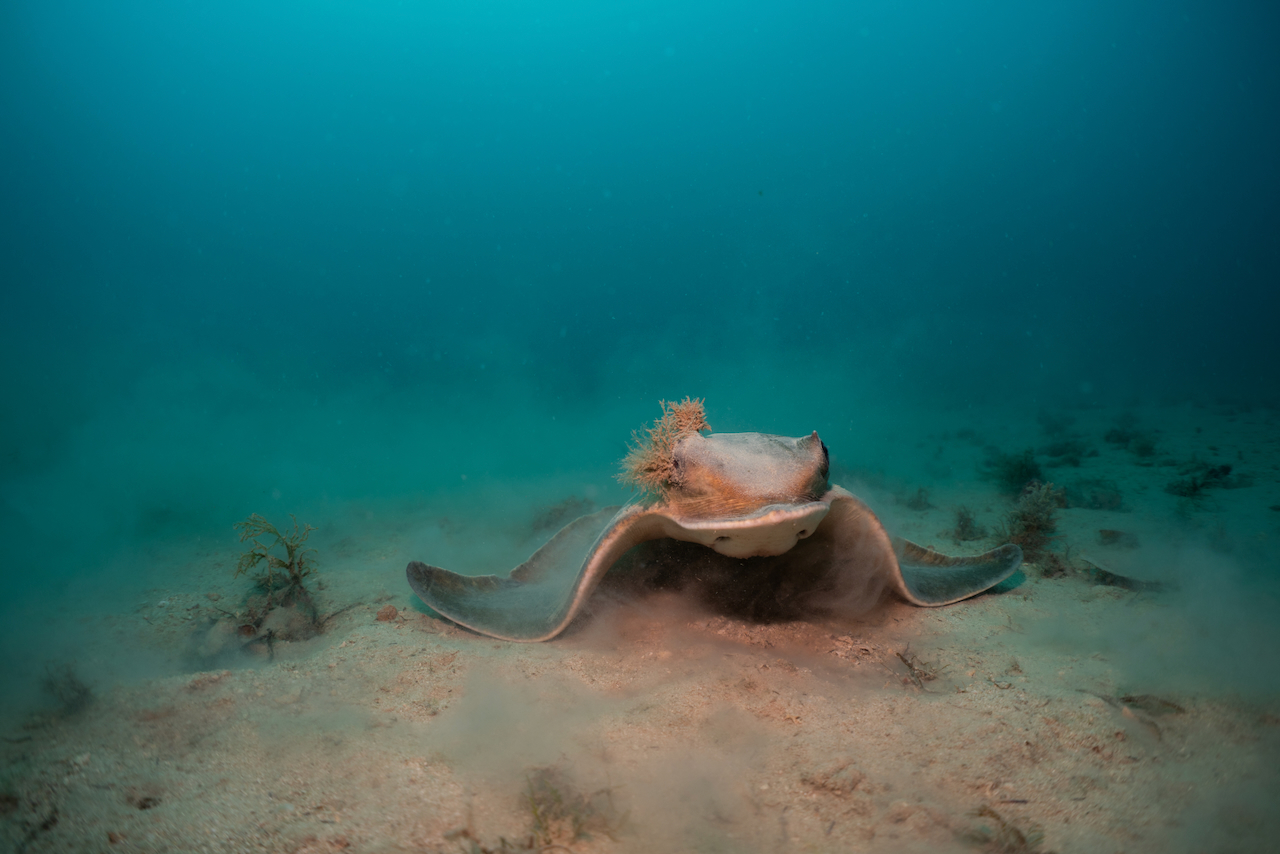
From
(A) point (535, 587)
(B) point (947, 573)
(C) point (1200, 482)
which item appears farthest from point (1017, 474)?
(A) point (535, 587)

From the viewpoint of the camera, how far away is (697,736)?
2.77 m

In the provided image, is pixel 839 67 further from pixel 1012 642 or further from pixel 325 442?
pixel 1012 642

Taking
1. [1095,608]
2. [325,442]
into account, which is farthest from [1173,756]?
[325,442]

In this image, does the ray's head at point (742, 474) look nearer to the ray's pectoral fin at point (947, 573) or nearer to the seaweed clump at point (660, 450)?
the seaweed clump at point (660, 450)

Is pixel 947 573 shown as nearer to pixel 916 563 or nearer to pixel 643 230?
pixel 916 563

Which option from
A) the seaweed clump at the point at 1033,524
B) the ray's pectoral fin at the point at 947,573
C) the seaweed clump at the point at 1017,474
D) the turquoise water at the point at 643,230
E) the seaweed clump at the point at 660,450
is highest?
the turquoise water at the point at 643,230

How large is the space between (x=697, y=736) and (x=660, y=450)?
6.29 feet

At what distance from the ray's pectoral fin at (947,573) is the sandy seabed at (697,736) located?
0.61ft

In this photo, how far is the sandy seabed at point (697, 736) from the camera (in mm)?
2025

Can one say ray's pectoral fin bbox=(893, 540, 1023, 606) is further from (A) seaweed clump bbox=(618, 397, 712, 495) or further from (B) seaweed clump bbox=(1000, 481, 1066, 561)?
(A) seaweed clump bbox=(618, 397, 712, 495)

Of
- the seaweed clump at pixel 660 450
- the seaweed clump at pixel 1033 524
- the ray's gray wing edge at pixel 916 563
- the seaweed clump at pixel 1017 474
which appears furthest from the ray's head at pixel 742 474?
the seaweed clump at pixel 1017 474

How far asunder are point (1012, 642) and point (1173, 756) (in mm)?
1582

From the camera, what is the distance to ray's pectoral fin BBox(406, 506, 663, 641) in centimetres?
379

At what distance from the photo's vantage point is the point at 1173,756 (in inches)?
93.0
